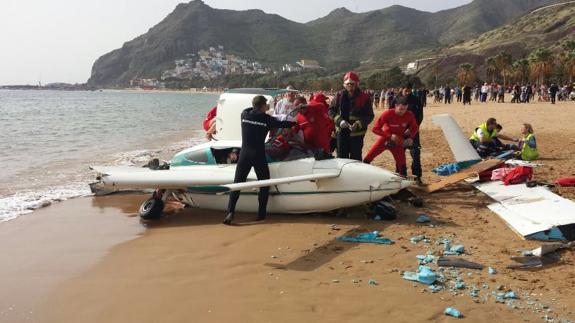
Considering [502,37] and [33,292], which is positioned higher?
[502,37]

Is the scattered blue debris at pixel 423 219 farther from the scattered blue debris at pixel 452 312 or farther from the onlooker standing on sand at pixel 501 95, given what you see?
the onlooker standing on sand at pixel 501 95

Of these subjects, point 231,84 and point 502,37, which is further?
point 231,84

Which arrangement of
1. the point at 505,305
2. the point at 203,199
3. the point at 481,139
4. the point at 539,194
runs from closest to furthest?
the point at 505,305 < the point at 539,194 < the point at 203,199 < the point at 481,139

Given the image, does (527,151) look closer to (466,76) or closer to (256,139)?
(256,139)

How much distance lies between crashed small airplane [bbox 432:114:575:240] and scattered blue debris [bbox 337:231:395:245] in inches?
67.1

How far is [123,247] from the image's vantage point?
6484mm

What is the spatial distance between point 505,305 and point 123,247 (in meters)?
4.72

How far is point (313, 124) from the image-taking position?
26.0 ft

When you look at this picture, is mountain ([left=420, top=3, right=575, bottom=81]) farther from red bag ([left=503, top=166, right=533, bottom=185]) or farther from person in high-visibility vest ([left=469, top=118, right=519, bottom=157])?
red bag ([left=503, top=166, right=533, bottom=185])

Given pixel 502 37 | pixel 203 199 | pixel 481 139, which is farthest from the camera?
pixel 502 37

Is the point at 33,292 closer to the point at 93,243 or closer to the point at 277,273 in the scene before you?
the point at 93,243

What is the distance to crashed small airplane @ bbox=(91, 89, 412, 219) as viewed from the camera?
7027mm

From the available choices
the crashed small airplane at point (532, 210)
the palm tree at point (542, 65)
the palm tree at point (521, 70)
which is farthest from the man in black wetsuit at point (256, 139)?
the palm tree at point (521, 70)

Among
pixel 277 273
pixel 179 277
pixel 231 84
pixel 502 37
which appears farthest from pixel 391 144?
pixel 231 84
